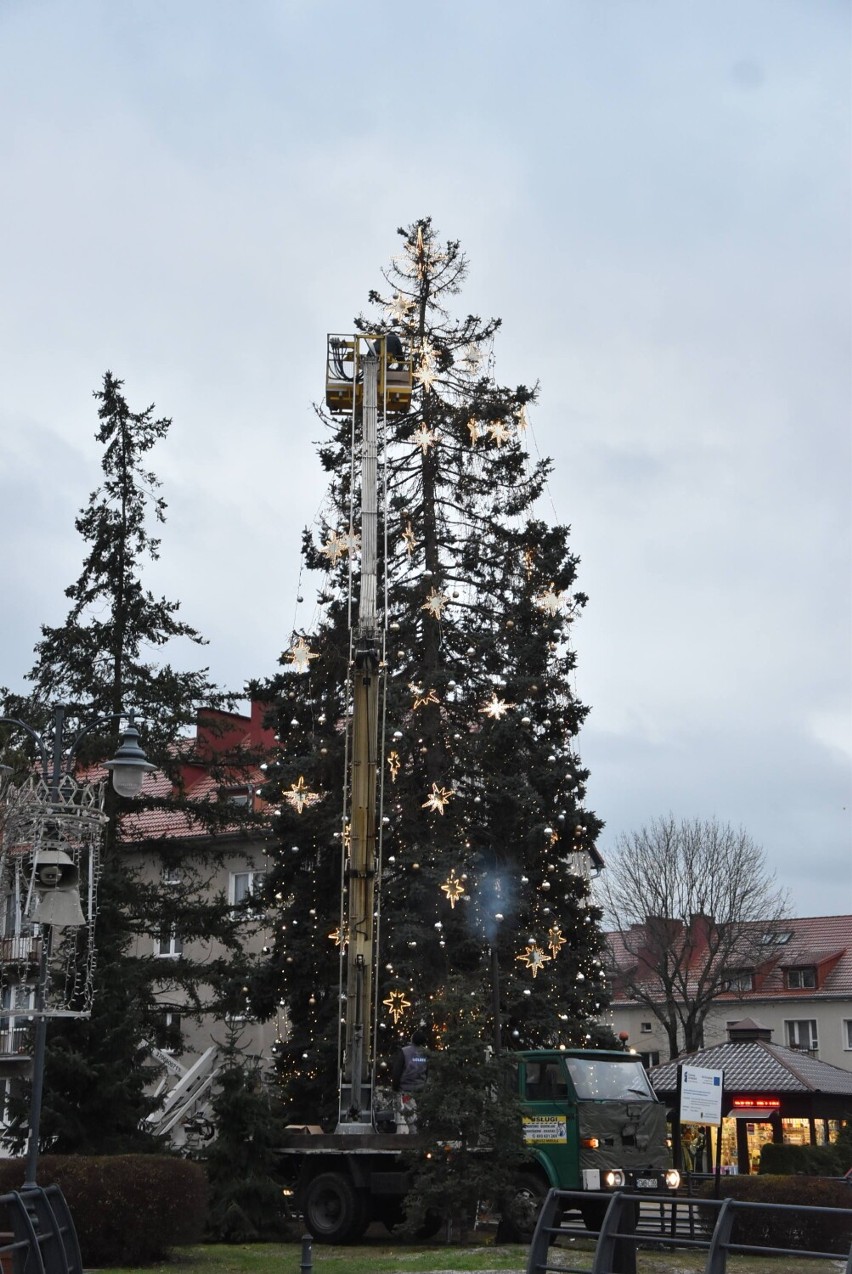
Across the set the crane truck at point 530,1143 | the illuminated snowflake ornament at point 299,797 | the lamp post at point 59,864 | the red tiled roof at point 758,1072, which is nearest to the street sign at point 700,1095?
the crane truck at point 530,1143

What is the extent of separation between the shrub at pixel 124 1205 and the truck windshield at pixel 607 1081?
5079mm

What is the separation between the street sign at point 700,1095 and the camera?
1881 centimetres

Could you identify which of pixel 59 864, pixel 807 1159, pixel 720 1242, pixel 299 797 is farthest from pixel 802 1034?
pixel 720 1242

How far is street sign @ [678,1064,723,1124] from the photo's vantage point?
61.7ft

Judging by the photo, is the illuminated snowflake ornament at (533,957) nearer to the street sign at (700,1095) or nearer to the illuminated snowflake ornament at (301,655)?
the illuminated snowflake ornament at (301,655)

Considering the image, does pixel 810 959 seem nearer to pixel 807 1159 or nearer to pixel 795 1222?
pixel 807 1159

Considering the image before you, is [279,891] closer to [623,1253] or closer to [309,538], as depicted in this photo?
[309,538]

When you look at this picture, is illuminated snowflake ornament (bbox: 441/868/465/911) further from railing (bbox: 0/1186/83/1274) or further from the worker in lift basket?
railing (bbox: 0/1186/83/1274)

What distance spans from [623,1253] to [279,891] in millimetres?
16901

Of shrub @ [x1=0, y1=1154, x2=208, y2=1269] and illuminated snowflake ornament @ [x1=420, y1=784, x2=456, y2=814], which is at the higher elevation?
illuminated snowflake ornament @ [x1=420, y1=784, x2=456, y2=814]

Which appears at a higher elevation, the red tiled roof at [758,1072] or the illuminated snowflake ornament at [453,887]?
the illuminated snowflake ornament at [453,887]

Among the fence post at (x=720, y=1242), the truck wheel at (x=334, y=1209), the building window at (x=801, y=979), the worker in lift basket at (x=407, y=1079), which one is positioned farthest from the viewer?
the building window at (x=801, y=979)

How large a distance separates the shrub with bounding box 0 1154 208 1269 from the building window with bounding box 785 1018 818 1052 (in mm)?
49084

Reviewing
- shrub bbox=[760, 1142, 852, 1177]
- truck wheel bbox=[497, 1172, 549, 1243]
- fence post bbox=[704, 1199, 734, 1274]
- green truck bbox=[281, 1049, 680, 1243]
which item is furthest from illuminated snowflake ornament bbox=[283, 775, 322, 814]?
fence post bbox=[704, 1199, 734, 1274]
